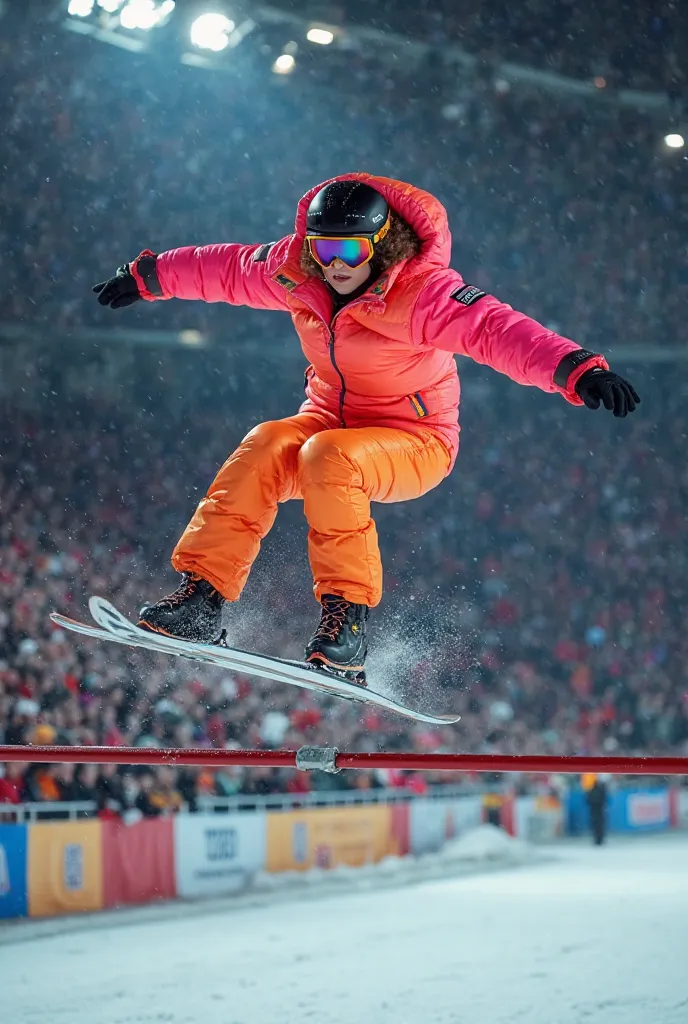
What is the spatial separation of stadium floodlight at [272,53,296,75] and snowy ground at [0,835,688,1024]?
736cm

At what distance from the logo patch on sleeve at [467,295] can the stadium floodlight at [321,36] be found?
829cm

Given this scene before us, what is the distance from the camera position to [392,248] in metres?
3.28

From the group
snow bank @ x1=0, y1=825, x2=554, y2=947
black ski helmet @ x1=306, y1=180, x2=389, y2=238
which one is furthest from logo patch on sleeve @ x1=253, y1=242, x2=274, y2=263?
snow bank @ x1=0, y1=825, x2=554, y2=947

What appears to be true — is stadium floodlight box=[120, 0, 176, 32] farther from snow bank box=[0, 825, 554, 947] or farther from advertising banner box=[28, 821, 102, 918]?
snow bank box=[0, 825, 554, 947]

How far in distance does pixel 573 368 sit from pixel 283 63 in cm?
871

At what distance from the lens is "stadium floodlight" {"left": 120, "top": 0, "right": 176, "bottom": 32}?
8875 millimetres

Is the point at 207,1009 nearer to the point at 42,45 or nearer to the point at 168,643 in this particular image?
the point at 168,643

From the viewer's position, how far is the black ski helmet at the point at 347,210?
126 inches

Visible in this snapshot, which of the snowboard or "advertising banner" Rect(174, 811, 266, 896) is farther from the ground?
the snowboard

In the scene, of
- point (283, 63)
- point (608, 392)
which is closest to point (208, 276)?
point (608, 392)

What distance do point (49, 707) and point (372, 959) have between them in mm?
2750

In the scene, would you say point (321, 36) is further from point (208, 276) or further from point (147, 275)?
point (208, 276)

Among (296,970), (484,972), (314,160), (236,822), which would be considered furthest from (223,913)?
(314,160)

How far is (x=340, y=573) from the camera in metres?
3.39
